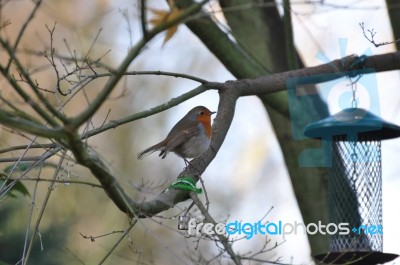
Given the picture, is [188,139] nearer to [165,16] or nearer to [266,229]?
[266,229]

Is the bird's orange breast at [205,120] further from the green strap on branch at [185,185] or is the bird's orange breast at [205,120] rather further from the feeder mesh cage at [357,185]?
the green strap on branch at [185,185]

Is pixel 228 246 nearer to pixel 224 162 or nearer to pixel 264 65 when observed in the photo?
pixel 264 65

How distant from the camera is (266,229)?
450 centimetres

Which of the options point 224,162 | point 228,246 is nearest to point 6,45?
point 228,246

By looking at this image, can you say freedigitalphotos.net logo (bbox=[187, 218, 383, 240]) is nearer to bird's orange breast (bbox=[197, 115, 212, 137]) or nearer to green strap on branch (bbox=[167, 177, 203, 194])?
green strap on branch (bbox=[167, 177, 203, 194])

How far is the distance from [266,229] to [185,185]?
3.05 feet

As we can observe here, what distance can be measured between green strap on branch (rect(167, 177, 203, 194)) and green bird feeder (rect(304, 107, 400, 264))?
94cm

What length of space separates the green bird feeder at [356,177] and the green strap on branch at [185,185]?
0.94 meters

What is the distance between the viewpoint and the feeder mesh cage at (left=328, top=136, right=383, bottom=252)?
4707 mm

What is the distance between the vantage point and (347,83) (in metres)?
4.59

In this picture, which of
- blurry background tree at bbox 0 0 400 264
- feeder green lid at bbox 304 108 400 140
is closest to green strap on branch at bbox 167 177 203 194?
blurry background tree at bbox 0 0 400 264

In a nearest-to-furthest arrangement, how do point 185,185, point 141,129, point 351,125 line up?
point 185,185 → point 351,125 → point 141,129

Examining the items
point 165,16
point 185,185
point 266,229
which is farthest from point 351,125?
point 165,16

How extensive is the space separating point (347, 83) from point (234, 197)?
7.83 m
